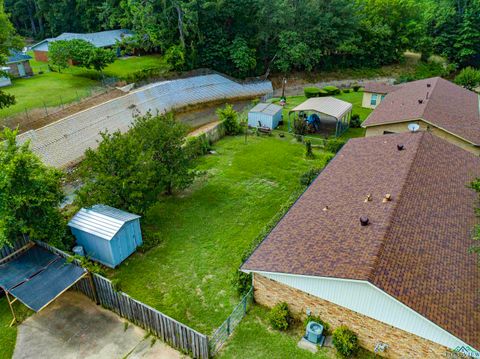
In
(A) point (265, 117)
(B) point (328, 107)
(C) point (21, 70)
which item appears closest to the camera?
(B) point (328, 107)

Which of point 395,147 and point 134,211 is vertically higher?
point 395,147

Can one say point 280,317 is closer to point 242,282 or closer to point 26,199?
point 242,282

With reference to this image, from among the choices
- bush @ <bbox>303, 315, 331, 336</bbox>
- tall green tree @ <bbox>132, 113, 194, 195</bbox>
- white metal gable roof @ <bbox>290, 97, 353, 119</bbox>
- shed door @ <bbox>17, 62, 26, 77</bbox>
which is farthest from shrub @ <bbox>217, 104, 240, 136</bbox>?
shed door @ <bbox>17, 62, 26, 77</bbox>

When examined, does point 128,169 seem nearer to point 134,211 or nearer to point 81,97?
point 134,211

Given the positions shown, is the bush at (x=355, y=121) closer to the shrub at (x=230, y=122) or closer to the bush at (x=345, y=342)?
the shrub at (x=230, y=122)

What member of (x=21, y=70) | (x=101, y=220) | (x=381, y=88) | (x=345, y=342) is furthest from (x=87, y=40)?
(x=345, y=342)

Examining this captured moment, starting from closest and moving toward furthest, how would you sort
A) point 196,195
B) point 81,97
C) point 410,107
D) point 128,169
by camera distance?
point 128,169, point 196,195, point 410,107, point 81,97

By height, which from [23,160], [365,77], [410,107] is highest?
[23,160]

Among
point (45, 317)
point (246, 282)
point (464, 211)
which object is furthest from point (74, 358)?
point (464, 211)
